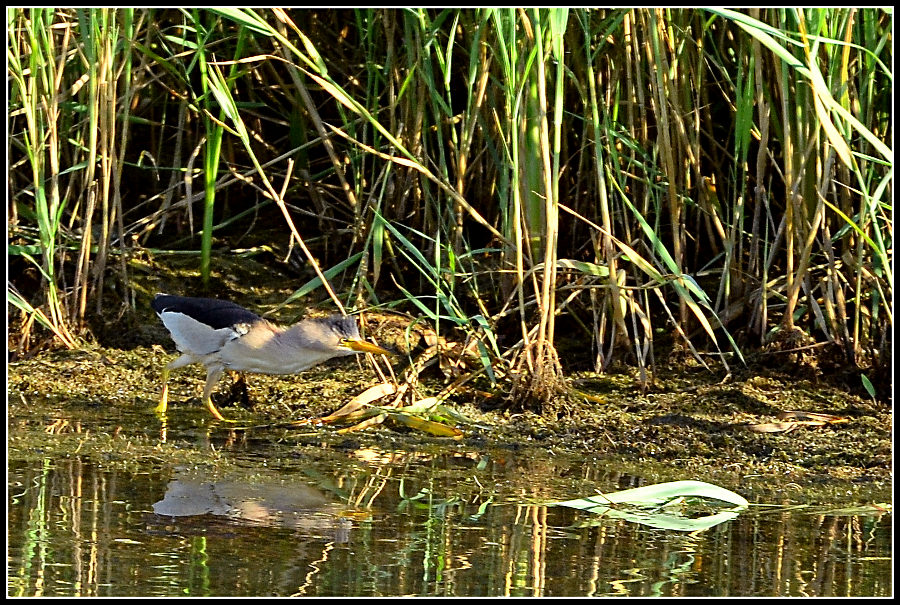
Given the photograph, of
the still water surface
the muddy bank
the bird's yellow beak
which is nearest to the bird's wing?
the muddy bank

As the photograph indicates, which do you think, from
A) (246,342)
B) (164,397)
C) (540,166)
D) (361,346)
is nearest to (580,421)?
(361,346)

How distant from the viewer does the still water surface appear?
118 inches

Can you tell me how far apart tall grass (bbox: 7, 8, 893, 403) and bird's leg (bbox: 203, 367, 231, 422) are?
0.62 meters

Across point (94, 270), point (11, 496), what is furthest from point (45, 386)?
point (11, 496)

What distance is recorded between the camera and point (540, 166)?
4875 millimetres

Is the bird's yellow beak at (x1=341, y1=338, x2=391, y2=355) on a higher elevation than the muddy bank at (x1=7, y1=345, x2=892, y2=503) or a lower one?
higher

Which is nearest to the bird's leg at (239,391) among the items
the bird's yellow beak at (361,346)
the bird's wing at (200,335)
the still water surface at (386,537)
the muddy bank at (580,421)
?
the muddy bank at (580,421)

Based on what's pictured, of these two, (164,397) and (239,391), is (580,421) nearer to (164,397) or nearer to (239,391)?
(239,391)

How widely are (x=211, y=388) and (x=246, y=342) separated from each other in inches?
10.3

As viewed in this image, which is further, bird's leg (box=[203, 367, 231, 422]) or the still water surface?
bird's leg (box=[203, 367, 231, 422])

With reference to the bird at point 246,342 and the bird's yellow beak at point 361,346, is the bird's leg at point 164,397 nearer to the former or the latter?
the bird at point 246,342

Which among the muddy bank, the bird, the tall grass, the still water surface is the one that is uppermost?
the tall grass

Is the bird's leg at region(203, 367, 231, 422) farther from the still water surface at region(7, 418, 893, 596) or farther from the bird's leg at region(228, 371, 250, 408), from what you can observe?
the still water surface at region(7, 418, 893, 596)

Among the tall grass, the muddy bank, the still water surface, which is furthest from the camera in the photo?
the tall grass
